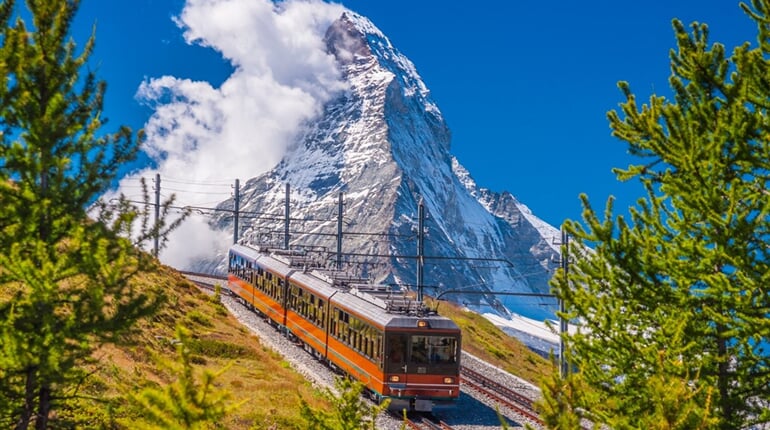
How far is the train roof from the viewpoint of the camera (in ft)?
73.1

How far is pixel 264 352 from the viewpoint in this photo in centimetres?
2900

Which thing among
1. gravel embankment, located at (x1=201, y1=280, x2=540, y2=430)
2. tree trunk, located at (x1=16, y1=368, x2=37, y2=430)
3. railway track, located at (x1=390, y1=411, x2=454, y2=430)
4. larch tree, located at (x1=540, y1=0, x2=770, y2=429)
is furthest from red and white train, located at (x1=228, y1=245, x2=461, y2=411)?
tree trunk, located at (x1=16, y1=368, x2=37, y2=430)

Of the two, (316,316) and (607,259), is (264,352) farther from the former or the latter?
(607,259)

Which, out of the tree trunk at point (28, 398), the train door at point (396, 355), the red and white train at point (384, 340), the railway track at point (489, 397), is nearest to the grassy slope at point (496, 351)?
the railway track at point (489, 397)

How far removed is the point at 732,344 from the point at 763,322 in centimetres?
186

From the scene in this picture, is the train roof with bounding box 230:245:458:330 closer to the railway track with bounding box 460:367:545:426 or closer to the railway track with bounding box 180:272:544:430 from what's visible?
the railway track with bounding box 180:272:544:430

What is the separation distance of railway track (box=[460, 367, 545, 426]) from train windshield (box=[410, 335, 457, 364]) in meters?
3.51

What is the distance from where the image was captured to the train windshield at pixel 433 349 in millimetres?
22188

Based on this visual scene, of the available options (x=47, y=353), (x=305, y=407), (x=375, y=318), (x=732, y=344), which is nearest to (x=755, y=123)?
(x=732, y=344)

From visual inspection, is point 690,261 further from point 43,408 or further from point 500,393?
point 500,393

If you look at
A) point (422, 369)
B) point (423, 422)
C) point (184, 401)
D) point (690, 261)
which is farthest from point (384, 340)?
point (184, 401)

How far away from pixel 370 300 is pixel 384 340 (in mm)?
2765

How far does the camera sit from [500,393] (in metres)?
27.7

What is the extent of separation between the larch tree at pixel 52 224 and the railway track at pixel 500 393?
668 inches
